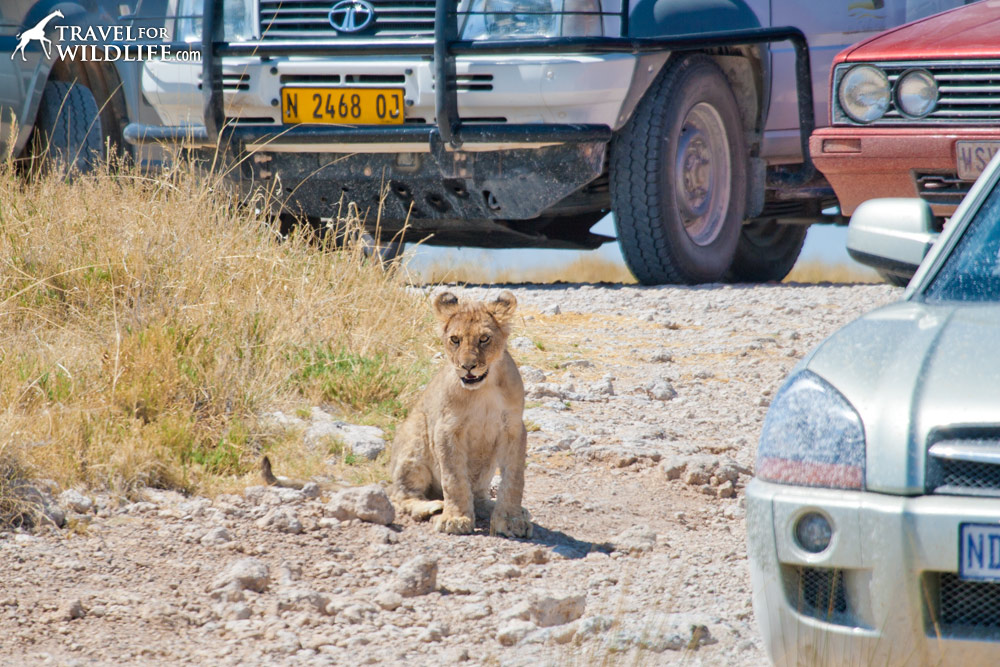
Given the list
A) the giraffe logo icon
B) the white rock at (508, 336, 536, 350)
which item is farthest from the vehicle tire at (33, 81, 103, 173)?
the white rock at (508, 336, 536, 350)

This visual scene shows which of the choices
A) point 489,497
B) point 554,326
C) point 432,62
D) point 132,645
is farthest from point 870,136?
point 132,645

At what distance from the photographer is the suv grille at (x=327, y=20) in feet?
23.3

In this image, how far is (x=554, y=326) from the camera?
6785mm

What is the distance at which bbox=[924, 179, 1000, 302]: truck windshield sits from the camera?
2.85 m

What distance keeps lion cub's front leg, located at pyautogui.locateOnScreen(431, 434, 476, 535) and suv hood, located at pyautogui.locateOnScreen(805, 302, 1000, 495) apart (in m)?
1.55

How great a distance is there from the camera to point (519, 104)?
273 inches

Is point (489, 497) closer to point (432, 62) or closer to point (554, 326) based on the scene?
point (554, 326)

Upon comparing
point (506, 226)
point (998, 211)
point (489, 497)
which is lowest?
point (489, 497)

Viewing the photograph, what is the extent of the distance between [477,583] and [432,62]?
4.06 metres

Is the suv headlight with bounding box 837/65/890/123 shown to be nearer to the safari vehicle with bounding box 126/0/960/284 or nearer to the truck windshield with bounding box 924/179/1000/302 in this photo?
the safari vehicle with bounding box 126/0/960/284

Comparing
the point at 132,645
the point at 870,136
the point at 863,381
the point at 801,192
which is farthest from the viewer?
the point at 801,192

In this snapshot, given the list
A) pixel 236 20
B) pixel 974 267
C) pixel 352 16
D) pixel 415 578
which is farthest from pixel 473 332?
pixel 236 20

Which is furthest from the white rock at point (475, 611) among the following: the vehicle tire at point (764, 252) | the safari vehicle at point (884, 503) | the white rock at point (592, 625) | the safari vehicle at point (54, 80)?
the vehicle tire at point (764, 252)

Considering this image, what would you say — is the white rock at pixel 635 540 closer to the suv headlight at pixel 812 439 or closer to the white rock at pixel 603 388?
the suv headlight at pixel 812 439
